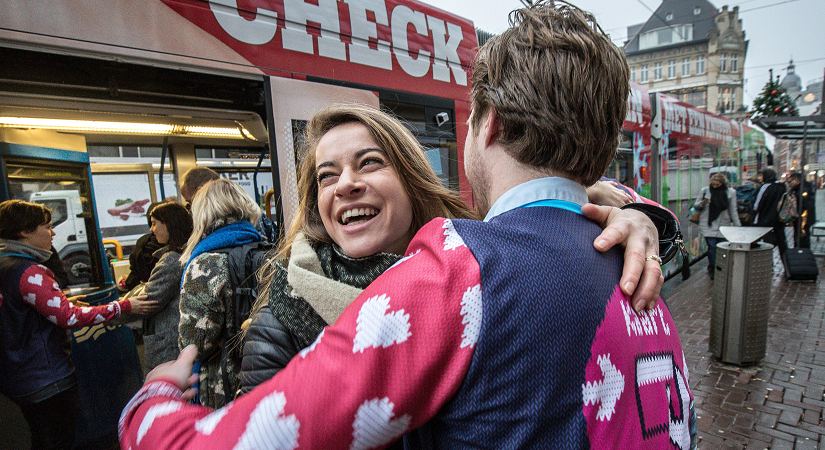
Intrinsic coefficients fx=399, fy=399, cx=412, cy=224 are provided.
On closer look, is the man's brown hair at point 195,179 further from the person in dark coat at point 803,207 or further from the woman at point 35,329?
the person in dark coat at point 803,207

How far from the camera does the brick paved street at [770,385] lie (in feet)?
10.2

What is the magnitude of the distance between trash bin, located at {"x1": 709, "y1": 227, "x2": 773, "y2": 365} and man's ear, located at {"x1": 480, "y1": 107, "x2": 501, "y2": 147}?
183 inches

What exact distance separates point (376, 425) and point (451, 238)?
31 centimetres

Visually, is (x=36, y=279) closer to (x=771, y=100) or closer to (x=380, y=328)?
(x=380, y=328)

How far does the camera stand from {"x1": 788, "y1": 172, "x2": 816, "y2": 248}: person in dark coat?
8.16m

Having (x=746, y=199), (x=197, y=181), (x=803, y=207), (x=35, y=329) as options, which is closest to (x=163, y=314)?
(x=35, y=329)

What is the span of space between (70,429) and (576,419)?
11.7 feet

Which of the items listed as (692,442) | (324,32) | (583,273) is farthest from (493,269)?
(324,32)

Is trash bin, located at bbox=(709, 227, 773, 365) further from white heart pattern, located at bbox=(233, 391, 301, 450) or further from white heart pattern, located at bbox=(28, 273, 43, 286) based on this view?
white heart pattern, located at bbox=(28, 273, 43, 286)

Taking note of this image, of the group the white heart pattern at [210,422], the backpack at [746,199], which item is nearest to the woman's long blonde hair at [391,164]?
the white heart pattern at [210,422]

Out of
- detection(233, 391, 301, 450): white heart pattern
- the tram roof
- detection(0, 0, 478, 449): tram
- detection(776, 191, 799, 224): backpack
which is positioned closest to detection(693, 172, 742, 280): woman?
detection(776, 191, 799, 224): backpack

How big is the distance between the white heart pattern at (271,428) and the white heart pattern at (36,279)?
2.92 m

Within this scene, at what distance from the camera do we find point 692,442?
0.94m

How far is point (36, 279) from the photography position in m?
2.59
